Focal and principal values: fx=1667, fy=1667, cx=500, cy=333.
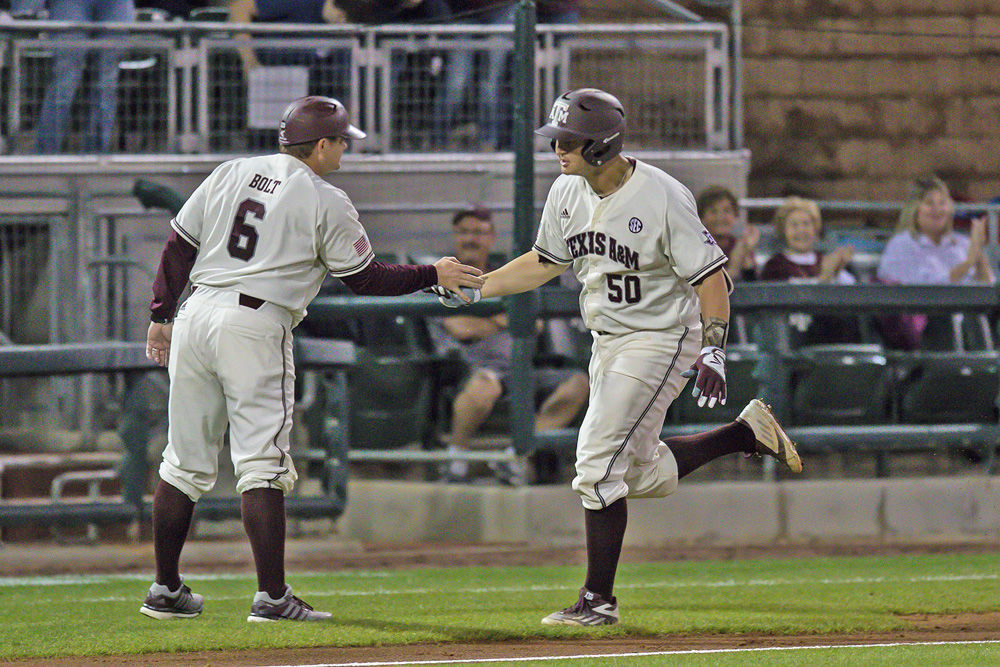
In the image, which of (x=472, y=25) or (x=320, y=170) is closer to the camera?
(x=320, y=170)

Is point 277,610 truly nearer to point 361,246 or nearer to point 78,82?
point 361,246

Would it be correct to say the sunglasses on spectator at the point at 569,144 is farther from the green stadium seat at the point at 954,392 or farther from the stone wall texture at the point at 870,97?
the stone wall texture at the point at 870,97

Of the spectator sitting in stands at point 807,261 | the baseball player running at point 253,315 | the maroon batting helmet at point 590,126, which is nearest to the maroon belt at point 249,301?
the baseball player running at point 253,315

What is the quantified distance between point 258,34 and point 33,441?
2.89 metres

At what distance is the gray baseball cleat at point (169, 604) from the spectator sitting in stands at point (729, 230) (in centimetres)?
436

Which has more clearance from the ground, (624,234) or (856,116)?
(856,116)

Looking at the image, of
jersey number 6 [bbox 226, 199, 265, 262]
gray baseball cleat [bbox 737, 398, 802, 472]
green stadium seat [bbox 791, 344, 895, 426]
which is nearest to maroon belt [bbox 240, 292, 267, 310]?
jersey number 6 [bbox 226, 199, 265, 262]

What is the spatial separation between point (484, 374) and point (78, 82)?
3164 mm

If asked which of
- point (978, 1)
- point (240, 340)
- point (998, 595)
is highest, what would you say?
point (978, 1)

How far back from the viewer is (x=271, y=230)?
5.81 metres

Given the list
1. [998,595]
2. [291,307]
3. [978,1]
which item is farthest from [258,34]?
[978,1]

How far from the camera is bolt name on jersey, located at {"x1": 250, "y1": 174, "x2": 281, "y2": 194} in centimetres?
584

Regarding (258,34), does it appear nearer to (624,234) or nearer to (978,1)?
(624,234)

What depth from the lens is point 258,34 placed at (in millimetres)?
10469
